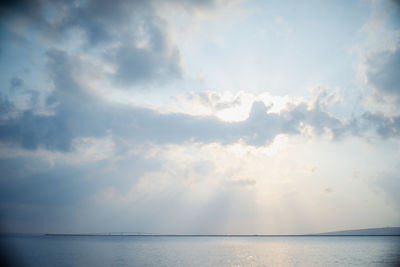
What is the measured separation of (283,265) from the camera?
7369 centimetres

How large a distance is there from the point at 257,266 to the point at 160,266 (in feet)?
91.5

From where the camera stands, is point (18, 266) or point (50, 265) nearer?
point (18, 266)

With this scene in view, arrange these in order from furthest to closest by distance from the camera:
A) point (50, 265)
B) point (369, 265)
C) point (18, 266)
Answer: point (369, 265) → point (50, 265) → point (18, 266)

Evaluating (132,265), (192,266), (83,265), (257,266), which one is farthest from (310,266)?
(83,265)

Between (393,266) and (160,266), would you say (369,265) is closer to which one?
(393,266)

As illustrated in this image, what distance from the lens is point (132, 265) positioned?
2667 inches

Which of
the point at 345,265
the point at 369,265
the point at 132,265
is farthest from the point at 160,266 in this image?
the point at 369,265

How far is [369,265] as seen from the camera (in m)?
69.5

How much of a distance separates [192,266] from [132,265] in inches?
655

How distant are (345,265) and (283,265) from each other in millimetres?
17440

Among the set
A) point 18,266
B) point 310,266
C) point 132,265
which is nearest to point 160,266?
point 132,265

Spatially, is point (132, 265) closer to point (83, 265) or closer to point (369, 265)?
point (83, 265)

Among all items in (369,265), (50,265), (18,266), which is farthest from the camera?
(369,265)

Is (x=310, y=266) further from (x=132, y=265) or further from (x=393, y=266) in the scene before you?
(x=132, y=265)
